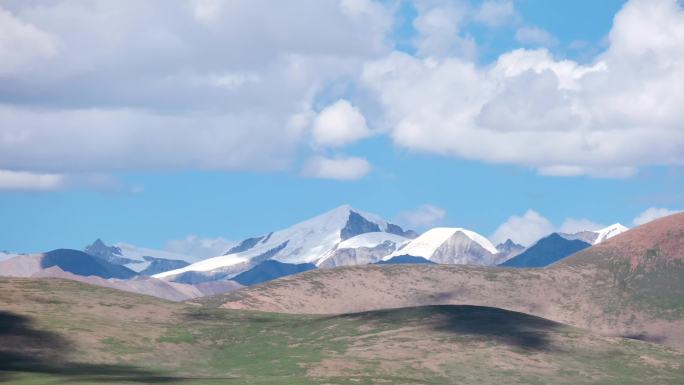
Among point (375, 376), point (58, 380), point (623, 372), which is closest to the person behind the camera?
point (58, 380)

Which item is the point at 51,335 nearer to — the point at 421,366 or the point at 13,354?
the point at 13,354

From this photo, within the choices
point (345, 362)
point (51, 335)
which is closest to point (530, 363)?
point (345, 362)

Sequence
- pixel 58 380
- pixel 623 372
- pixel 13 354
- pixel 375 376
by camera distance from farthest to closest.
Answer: pixel 623 372 → pixel 13 354 → pixel 375 376 → pixel 58 380

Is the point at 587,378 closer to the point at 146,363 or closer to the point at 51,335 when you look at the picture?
the point at 146,363

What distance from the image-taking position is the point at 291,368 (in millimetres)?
187125

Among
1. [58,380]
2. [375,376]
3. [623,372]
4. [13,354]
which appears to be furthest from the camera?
[623,372]

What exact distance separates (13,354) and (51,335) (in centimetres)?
1389

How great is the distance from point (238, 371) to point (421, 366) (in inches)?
1096

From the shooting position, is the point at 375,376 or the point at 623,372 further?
the point at 623,372

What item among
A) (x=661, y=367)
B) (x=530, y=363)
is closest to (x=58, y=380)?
(x=530, y=363)

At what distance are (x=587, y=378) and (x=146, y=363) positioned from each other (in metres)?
67.1

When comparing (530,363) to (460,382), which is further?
(530,363)

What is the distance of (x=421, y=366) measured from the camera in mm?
191125

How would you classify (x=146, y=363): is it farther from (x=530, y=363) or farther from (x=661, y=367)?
(x=661, y=367)
